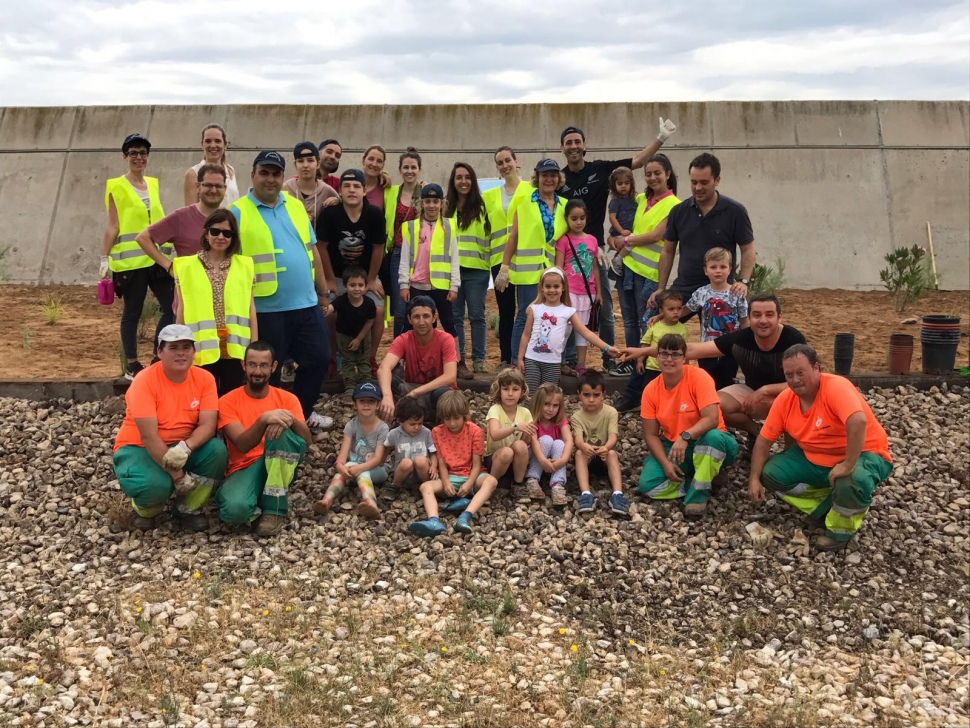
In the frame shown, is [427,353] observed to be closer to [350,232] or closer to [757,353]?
[350,232]

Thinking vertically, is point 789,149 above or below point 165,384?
above

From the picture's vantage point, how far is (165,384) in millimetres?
6156

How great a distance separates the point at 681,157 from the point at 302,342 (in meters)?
8.37

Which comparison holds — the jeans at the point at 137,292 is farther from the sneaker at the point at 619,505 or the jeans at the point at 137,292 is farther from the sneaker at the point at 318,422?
the sneaker at the point at 619,505

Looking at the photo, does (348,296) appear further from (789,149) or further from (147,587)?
(789,149)

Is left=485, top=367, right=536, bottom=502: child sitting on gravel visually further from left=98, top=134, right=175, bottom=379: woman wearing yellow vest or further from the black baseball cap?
left=98, top=134, right=175, bottom=379: woman wearing yellow vest

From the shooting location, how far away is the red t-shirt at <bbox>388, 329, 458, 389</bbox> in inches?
283

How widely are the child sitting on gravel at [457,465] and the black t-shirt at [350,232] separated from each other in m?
1.58

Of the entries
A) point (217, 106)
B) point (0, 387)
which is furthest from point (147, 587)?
point (217, 106)

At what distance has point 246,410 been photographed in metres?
6.34

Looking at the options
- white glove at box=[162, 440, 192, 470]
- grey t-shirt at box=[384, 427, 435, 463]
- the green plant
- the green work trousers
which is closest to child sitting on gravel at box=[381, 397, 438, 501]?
grey t-shirt at box=[384, 427, 435, 463]

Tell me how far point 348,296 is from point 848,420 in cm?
371

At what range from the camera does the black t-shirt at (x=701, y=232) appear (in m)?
7.33

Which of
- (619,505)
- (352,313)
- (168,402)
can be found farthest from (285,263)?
(619,505)
